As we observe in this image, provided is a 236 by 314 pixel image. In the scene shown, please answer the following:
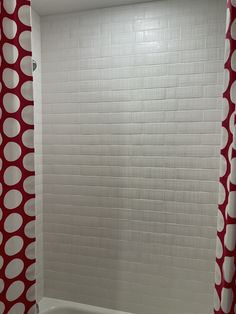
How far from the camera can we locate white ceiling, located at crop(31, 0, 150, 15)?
1.69 metres

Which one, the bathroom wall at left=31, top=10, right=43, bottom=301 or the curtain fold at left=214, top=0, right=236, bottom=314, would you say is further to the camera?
the bathroom wall at left=31, top=10, right=43, bottom=301

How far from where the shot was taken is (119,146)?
1786mm

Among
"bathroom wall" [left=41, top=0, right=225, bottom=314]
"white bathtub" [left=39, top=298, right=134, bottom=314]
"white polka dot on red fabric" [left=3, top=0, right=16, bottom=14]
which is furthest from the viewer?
"white bathtub" [left=39, top=298, right=134, bottom=314]

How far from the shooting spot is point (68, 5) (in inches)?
68.6

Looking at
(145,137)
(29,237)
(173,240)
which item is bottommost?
(173,240)

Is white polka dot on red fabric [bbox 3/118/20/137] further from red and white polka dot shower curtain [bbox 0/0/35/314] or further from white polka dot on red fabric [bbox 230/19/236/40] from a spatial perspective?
white polka dot on red fabric [bbox 230/19/236/40]

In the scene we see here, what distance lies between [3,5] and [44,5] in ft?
3.87

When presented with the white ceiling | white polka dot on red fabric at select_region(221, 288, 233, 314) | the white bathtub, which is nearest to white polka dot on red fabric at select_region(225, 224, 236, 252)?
white polka dot on red fabric at select_region(221, 288, 233, 314)

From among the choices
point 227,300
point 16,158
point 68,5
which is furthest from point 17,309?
point 68,5

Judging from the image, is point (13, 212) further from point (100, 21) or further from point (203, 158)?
point (100, 21)

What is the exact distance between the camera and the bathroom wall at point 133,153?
163cm

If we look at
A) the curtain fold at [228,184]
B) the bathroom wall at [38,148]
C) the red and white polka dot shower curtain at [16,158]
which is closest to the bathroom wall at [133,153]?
the bathroom wall at [38,148]

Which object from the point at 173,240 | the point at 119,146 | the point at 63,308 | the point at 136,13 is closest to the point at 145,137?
the point at 119,146

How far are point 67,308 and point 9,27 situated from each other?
1.87 meters
